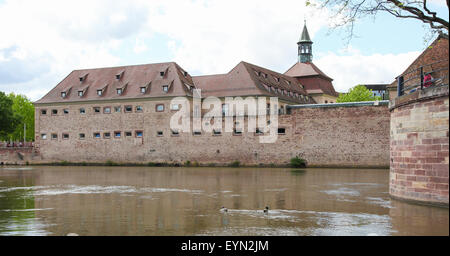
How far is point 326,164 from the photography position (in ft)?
132

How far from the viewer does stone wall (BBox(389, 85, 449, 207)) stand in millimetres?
12914

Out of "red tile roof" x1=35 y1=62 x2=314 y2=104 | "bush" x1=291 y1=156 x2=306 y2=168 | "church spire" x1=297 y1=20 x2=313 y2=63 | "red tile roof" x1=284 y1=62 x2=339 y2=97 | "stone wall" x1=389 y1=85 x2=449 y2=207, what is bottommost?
"bush" x1=291 y1=156 x2=306 y2=168

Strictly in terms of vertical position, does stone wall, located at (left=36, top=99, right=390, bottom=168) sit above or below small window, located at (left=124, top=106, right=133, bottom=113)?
below

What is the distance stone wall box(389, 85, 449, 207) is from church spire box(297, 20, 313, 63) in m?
66.5

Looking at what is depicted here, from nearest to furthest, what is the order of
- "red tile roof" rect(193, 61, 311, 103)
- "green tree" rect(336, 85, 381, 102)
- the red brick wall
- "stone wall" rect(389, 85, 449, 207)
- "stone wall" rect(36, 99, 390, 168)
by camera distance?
"stone wall" rect(389, 85, 449, 207) → the red brick wall → "stone wall" rect(36, 99, 390, 168) → "red tile roof" rect(193, 61, 311, 103) → "green tree" rect(336, 85, 381, 102)

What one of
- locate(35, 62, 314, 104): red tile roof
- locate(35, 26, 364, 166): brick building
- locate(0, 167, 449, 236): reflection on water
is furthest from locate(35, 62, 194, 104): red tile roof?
locate(0, 167, 449, 236): reflection on water

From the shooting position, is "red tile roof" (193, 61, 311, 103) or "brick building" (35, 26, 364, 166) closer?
"brick building" (35, 26, 364, 166)

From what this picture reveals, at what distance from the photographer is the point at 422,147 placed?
44.7 feet

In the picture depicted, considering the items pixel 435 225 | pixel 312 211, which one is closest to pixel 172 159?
pixel 312 211

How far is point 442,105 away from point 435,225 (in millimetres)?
3717

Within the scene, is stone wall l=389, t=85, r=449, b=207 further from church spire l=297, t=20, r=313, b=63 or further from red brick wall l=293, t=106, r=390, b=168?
church spire l=297, t=20, r=313, b=63

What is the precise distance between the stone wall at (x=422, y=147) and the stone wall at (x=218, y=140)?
78.3 feet

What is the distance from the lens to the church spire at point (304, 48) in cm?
8062
